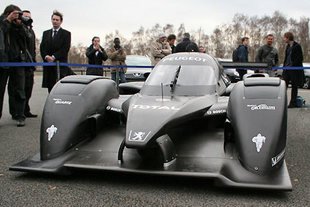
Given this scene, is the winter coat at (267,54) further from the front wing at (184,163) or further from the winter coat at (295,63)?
the front wing at (184,163)

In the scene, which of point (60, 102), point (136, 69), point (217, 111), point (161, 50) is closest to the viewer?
point (217, 111)

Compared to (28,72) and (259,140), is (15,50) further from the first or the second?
(259,140)

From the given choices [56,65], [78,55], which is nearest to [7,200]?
[56,65]

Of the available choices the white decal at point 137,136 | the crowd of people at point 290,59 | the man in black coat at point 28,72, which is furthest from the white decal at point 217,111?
the crowd of people at point 290,59

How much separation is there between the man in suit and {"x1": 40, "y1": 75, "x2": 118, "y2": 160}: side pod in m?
3.32

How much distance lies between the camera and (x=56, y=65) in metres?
8.55

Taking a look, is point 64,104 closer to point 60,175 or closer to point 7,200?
point 60,175

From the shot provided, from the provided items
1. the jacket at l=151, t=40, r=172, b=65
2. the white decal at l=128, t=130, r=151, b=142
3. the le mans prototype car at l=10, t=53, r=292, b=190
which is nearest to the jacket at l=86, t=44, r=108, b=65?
the jacket at l=151, t=40, r=172, b=65

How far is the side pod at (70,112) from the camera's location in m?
4.74

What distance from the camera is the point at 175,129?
4.80 metres

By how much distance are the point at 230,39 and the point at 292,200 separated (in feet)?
246

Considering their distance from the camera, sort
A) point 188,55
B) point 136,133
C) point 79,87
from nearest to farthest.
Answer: point 136,133
point 79,87
point 188,55

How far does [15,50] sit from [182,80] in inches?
149

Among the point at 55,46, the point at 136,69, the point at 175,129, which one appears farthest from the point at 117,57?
the point at 175,129
